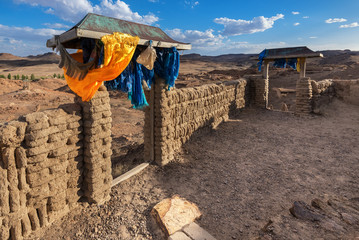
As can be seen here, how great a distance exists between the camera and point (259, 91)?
41.1 ft

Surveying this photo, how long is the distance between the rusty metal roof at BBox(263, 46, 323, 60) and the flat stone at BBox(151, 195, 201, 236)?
973cm

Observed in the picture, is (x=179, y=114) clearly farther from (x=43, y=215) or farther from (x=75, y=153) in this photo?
(x=43, y=215)

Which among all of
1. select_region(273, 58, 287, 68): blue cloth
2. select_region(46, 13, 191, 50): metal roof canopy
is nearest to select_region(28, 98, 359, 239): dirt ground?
select_region(46, 13, 191, 50): metal roof canopy

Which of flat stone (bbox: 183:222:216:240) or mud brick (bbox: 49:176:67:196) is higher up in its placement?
mud brick (bbox: 49:176:67:196)

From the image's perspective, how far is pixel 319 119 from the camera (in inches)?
425

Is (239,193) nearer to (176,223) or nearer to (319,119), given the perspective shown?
(176,223)

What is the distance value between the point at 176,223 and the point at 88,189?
1.84 meters

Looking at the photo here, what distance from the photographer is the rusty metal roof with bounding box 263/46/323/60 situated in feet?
35.6

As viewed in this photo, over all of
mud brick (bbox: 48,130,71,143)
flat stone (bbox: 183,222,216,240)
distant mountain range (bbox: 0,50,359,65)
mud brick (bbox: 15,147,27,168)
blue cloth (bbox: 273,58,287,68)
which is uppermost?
distant mountain range (bbox: 0,50,359,65)

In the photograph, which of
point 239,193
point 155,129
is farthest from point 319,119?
point 155,129

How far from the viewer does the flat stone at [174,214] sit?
3982mm

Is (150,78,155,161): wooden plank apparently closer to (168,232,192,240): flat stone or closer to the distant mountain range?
(168,232,192,240): flat stone

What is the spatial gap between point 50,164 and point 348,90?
563 inches

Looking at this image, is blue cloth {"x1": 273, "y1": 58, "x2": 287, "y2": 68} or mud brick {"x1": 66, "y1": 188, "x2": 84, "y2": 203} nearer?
mud brick {"x1": 66, "y1": 188, "x2": 84, "y2": 203}
